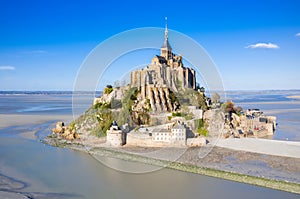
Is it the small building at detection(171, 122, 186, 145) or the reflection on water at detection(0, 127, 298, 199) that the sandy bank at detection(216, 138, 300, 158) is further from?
the reflection on water at detection(0, 127, 298, 199)

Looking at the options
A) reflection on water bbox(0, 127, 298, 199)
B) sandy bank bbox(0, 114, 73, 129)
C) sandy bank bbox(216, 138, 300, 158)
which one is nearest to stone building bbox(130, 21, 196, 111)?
sandy bank bbox(216, 138, 300, 158)

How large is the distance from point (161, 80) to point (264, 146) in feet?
24.6

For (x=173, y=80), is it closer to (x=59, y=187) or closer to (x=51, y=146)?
(x=51, y=146)

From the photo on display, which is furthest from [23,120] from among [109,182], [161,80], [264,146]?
[264,146]

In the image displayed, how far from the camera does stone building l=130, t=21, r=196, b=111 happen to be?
1677cm

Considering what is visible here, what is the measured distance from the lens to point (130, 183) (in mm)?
8398

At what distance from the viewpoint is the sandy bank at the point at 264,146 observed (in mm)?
11352

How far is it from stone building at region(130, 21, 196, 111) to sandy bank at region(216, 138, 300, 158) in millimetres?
4732

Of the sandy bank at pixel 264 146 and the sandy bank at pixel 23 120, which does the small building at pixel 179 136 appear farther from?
the sandy bank at pixel 23 120

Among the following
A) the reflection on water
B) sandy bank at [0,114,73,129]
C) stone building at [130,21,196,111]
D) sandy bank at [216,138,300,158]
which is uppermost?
stone building at [130,21,196,111]

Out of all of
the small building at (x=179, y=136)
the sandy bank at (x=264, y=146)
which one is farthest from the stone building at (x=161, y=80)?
the sandy bank at (x=264, y=146)

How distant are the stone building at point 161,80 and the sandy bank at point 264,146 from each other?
15.5 ft

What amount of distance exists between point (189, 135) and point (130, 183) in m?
5.88

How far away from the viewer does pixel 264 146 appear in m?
12.1
